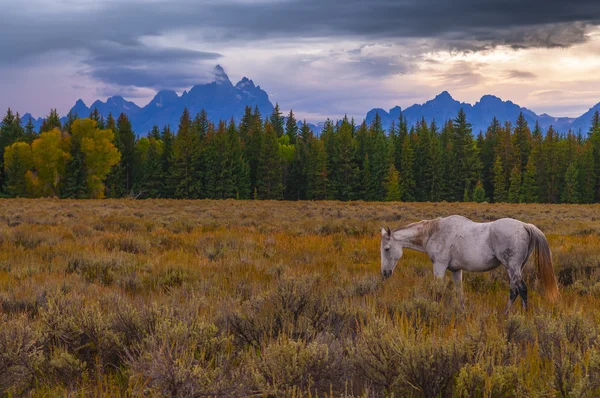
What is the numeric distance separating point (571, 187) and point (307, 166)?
1681 inches

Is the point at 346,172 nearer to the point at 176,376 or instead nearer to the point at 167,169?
the point at 167,169

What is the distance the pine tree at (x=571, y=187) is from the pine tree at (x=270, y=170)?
45857 millimetres

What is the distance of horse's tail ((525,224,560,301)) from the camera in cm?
610

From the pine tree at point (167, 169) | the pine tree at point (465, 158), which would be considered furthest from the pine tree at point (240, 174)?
the pine tree at point (465, 158)

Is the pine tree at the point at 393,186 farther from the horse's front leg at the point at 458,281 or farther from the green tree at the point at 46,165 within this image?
the horse's front leg at the point at 458,281

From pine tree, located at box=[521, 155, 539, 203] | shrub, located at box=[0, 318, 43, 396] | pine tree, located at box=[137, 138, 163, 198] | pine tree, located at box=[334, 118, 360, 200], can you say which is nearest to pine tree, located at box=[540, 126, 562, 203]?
pine tree, located at box=[521, 155, 539, 203]

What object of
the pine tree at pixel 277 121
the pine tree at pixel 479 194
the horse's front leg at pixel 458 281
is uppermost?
the pine tree at pixel 277 121

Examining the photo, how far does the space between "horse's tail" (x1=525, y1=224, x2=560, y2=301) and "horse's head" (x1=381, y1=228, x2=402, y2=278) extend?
7.18 ft

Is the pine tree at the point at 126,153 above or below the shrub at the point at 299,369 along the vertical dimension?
above

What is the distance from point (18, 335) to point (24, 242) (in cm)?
857

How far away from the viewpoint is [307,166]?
73188 mm

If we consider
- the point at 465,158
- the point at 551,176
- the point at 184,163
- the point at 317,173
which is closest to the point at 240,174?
the point at 184,163

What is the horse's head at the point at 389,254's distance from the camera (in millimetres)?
7535

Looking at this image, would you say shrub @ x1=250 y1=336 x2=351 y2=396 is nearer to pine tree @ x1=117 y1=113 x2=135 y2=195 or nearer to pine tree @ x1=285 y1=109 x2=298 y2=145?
pine tree @ x1=117 y1=113 x2=135 y2=195
